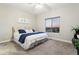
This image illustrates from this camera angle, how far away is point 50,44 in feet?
5.29

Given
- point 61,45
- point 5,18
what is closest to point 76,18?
point 61,45

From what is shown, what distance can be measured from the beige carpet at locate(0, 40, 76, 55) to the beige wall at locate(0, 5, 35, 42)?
0.17 metres

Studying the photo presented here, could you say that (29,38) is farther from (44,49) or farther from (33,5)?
(33,5)

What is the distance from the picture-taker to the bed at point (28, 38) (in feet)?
5.29

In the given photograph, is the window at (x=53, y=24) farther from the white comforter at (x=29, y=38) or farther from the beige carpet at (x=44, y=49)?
the beige carpet at (x=44, y=49)

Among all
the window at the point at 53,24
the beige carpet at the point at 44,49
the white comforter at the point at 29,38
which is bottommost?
the beige carpet at the point at 44,49

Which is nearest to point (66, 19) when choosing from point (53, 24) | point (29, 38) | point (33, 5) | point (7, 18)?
point (53, 24)

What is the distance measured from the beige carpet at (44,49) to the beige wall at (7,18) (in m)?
0.17

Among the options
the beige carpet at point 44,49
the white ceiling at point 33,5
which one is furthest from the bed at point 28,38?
the white ceiling at point 33,5

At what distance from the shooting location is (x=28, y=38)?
1734 mm

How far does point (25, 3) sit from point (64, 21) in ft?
2.73

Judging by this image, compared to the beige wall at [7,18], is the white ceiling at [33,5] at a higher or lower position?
higher

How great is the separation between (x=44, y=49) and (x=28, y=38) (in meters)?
0.44
